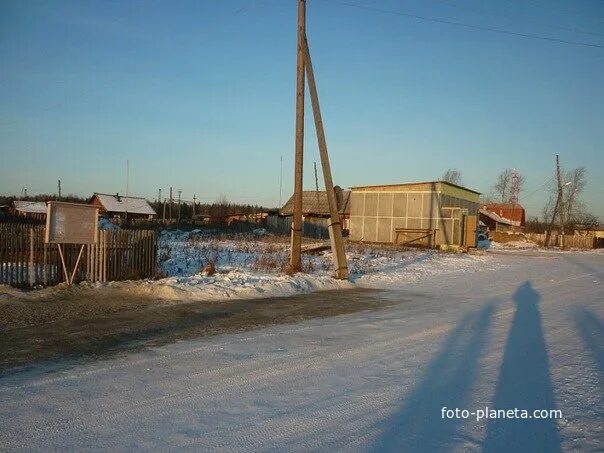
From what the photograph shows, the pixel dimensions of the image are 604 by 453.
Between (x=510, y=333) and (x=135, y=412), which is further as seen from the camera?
(x=510, y=333)

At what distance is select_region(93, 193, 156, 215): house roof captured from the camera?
215 feet

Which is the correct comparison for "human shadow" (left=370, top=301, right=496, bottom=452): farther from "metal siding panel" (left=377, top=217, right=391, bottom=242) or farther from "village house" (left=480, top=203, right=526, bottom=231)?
"village house" (left=480, top=203, right=526, bottom=231)

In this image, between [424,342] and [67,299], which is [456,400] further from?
[67,299]

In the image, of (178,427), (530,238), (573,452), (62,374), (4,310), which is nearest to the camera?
(573,452)

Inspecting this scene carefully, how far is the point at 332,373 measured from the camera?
219 inches

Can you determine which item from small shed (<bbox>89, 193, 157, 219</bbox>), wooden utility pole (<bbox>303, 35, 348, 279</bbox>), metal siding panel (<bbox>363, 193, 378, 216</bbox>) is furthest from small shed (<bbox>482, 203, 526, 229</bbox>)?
wooden utility pole (<bbox>303, 35, 348, 279</bbox>)

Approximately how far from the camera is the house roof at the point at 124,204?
65.4 meters

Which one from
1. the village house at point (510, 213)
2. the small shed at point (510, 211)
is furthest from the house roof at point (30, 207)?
the small shed at point (510, 211)

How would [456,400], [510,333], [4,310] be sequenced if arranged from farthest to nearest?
[4,310] < [510,333] < [456,400]

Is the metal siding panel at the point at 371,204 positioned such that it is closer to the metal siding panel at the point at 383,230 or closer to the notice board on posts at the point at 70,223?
the metal siding panel at the point at 383,230

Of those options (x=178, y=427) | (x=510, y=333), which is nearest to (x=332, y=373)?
(x=178, y=427)

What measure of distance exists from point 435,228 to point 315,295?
23.1 metres

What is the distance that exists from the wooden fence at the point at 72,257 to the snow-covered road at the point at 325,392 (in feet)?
18.9

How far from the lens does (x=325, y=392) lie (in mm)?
4934
